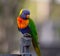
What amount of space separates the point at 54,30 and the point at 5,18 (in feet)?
9.90

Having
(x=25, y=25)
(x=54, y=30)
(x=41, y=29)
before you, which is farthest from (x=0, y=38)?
(x=25, y=25)

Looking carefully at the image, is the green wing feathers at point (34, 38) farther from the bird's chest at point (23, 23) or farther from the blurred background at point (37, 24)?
the blurred background at point (37, 24)

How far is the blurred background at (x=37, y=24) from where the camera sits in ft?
27.6

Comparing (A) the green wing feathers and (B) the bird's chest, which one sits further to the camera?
(B) the bird's chest

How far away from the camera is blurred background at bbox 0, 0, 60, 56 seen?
8398 millimetres

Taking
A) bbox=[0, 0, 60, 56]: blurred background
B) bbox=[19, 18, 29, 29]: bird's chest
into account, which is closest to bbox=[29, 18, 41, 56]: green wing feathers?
bbox=[19, 18, 29, 29]: bird's chest

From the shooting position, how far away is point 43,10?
1112 cm

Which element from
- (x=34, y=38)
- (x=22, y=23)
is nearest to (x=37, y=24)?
(x=22, y=23)

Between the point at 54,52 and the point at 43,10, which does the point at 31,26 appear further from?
the point at 43,10

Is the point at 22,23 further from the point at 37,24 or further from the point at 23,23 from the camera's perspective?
the point at 37,24

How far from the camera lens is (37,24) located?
10.2 meters

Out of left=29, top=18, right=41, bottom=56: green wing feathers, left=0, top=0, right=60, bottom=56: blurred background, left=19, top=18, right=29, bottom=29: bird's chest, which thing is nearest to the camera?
left=29, top=18, right=41, bottom=56: green wing feathers

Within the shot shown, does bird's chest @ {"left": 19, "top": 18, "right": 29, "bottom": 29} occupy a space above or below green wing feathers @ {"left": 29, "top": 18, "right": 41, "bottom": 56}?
above

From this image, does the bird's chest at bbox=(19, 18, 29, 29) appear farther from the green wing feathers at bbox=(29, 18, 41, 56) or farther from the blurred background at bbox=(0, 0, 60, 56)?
the blurred background at bbox=(0, 0, 60, 56)
